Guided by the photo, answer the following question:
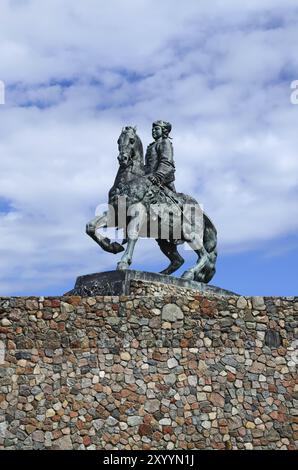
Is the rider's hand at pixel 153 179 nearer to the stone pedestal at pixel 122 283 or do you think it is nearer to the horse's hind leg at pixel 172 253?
the horse's hind leg at pixel 172 253

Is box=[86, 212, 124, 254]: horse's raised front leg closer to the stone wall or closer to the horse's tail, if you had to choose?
the stone wall

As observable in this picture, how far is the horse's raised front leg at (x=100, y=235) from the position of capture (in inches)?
651

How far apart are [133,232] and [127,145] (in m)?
1.59

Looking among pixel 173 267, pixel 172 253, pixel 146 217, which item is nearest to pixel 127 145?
pixel 146 217

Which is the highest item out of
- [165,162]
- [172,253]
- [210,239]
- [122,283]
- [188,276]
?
[165,162]

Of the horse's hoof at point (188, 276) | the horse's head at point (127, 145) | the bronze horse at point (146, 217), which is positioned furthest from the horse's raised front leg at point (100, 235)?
the horse's hoof at point (188, 276)

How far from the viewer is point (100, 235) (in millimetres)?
16609

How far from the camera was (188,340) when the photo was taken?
14.9m

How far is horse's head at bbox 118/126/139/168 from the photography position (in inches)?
664

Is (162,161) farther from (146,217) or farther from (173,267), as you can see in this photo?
(173,267)

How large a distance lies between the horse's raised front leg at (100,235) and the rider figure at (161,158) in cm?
115

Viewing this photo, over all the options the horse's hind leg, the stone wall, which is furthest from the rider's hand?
the stone wall
